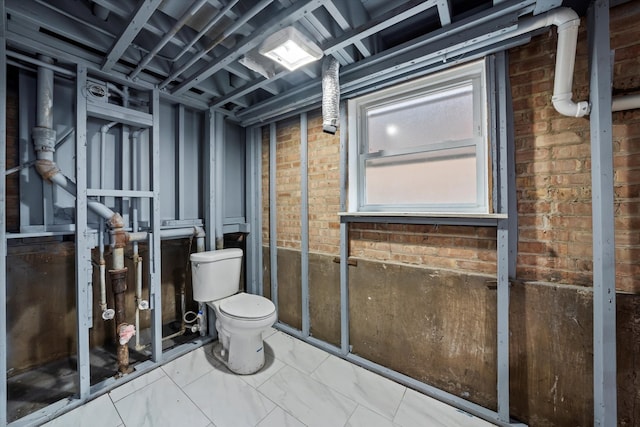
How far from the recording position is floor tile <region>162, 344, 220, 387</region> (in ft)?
5.78

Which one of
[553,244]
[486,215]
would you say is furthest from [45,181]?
[553,244]

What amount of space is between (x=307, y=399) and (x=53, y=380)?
1715 millimetres

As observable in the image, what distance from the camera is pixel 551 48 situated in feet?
4.20

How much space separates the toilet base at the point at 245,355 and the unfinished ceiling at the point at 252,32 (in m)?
1.90

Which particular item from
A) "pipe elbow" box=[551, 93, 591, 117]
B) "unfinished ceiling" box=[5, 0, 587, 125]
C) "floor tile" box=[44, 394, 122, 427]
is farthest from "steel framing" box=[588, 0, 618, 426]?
"floor tile" box=[44, 394, 122, 427]

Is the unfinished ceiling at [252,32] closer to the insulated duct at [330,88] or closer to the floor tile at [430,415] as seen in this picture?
the insulated duct at [330,88]

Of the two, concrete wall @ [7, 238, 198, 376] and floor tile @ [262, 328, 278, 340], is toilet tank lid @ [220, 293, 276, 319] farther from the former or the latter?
concrete wall @ [7, 238, 198, 376]

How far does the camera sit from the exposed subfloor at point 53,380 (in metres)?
1.48

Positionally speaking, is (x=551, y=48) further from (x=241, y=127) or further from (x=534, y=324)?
(x=241, y=127)

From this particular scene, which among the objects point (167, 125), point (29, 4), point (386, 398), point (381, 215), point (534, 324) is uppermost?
point (29, 4)

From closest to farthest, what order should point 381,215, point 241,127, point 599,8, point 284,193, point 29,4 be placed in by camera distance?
point 599,8, point 29,4, point 381,215, point 284,193, point 241,127

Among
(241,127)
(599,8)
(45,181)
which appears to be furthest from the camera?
(241,127)

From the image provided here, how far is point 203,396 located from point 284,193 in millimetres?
1649

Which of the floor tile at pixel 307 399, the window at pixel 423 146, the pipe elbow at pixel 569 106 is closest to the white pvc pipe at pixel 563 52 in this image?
the pipe elbow at pixel 569 106
